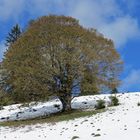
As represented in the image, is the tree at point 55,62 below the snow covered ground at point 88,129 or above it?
above

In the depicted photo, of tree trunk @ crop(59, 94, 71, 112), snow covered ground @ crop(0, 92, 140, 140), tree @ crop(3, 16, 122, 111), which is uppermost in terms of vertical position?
tree @ crop(3, 16, 122, 111)

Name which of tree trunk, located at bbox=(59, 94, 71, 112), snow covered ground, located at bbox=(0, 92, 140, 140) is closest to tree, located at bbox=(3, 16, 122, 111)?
tree trunk, located at bbox=(59, 94, 71, 112)

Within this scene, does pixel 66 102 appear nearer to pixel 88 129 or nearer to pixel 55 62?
pixel 55 62

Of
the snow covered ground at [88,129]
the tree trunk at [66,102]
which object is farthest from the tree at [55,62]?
the snow covered ground at [88,129]

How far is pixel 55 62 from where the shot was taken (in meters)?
43.0

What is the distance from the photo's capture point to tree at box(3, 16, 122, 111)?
140 ft

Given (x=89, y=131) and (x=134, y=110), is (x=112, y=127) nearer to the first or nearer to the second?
(x=89, y=131)

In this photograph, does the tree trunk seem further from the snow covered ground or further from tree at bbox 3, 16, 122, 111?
the snow covered ground

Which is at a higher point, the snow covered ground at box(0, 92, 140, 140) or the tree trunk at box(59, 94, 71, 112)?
the tree trunk at box(59, 94, 71, 112)

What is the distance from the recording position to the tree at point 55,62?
140 ft

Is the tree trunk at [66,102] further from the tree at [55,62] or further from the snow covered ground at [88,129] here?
Answer: the snow covered ground at [88,129]

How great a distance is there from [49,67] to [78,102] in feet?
21.9

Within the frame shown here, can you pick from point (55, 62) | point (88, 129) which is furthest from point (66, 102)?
point (88, 129)

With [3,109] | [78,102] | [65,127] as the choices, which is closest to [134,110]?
[65,127]
